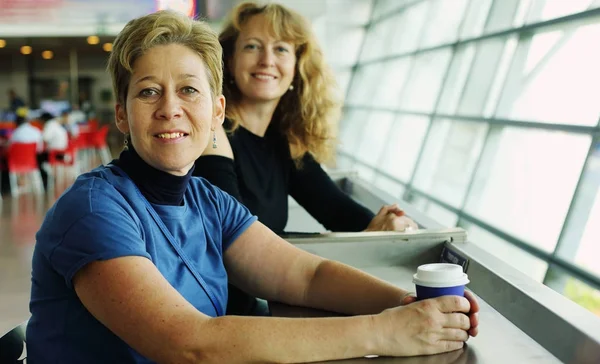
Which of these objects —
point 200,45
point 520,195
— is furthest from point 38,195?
point 200,45

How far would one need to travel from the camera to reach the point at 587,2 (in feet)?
12.4

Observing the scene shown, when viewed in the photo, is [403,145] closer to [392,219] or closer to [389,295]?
[392,219]

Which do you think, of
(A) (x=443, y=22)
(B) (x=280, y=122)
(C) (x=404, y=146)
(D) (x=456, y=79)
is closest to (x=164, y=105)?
(B) (x=280, y=122)

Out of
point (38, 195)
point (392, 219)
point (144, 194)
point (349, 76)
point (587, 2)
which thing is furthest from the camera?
point (349, 76)

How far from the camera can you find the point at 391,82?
814 cm

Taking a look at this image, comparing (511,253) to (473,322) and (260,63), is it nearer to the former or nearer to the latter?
(260,63)

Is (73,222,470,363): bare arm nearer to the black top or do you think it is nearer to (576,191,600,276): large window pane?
the black top

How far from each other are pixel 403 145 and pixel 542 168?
106 inches

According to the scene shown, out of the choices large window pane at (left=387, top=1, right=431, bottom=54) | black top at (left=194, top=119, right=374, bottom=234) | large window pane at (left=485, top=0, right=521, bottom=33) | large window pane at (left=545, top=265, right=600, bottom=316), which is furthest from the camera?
large window pane at (left=387, top=1, right=431, bottom=54)

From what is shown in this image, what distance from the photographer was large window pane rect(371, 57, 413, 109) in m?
7.64

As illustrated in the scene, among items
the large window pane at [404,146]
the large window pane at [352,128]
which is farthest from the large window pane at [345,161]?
the large window pane at [404,146]

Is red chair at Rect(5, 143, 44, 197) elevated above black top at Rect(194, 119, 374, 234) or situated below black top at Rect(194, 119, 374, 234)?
below

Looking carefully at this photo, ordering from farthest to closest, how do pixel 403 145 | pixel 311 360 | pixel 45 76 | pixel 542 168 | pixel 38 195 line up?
pixel 45 76 < pixel 38 195 < pixel 403 145 < pixel 542 168 < pixel 311 360

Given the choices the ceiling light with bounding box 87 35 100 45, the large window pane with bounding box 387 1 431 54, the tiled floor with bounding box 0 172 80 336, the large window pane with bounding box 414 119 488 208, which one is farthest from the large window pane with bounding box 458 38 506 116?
the ceiling light with bounding box 87 35 100 45
